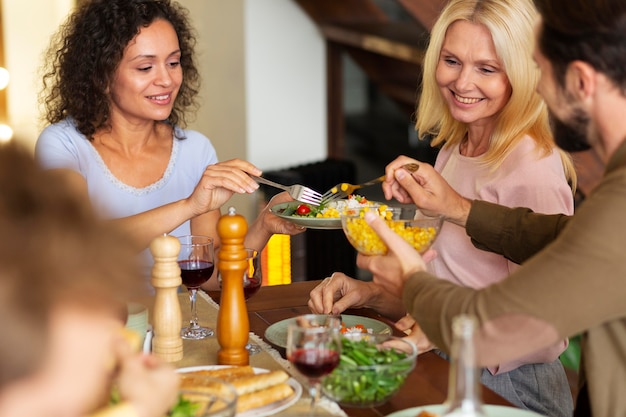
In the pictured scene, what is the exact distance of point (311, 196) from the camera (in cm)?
250

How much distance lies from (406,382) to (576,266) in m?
0.50

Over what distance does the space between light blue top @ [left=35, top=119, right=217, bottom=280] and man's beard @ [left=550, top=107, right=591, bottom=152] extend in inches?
54.9

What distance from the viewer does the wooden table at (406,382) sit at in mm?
1619

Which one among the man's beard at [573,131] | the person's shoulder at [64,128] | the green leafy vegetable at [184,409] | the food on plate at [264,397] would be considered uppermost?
the man's beard at [573,131]

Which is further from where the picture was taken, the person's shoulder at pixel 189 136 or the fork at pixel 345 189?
the person's shoulder at pixel 189 136

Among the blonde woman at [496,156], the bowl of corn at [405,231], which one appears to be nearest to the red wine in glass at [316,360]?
the bowl of corn at [405,231]

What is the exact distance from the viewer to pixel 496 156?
2.40 metres

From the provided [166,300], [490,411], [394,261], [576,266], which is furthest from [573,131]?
[166,300]

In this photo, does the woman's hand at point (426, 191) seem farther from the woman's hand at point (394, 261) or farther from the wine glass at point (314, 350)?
the wine glass at point (314, 350)

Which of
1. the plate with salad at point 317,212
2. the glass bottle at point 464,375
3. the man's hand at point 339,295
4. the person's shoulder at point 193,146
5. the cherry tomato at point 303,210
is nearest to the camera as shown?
the glass bottle at point 464,375

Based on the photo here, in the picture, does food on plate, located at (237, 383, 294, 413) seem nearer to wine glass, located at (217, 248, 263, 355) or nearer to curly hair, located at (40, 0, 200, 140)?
wine glass, located at (217, 248, 263, 355)

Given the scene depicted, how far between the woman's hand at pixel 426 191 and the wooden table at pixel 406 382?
32 cm

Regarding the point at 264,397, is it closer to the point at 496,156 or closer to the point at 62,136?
the point at 496,156

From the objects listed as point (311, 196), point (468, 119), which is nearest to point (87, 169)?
point (311, 196)
